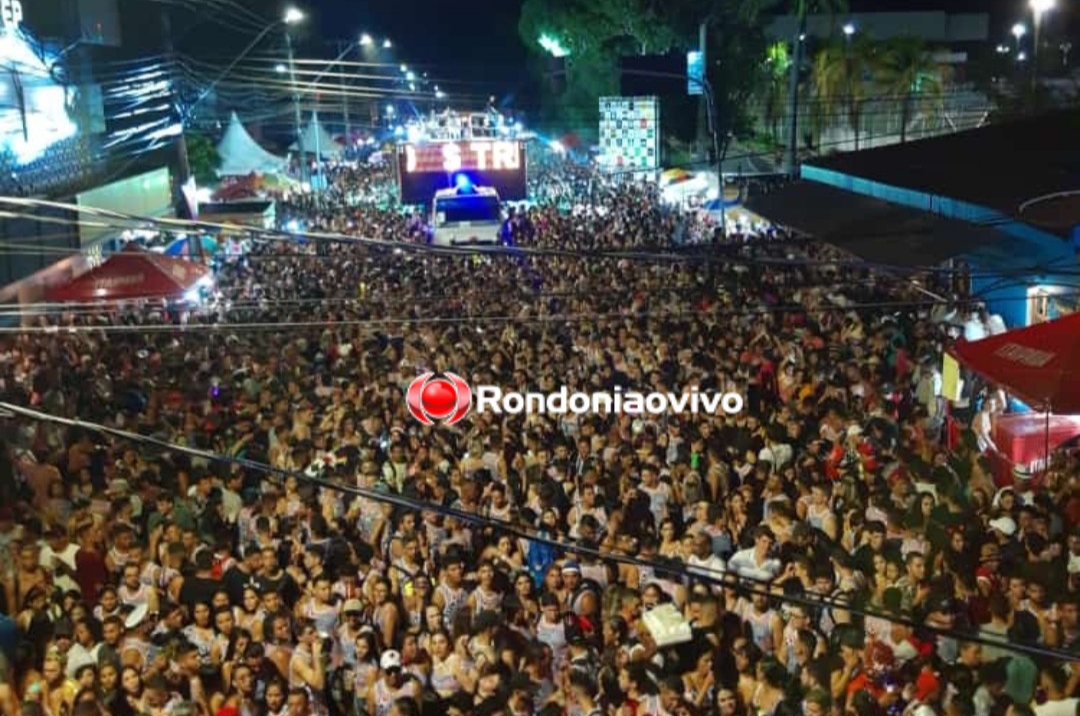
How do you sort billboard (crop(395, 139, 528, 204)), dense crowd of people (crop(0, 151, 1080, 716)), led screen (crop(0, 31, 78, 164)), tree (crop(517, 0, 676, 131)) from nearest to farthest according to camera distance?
dense crowd of people (crop(0, 151, 1080, 716))
led screen (crop(0, 31, 78, 164))
billboard (crop(395, 139, 528, 204))
tree (crop(517, 0, 676, 131))

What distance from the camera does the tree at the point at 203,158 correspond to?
33.4 metres

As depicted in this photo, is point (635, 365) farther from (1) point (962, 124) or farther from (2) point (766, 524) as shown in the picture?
(1) point (962, 124)

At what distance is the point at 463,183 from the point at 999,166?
46.5ft

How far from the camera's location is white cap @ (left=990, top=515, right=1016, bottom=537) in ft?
21.3

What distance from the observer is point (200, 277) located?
12.5 meters

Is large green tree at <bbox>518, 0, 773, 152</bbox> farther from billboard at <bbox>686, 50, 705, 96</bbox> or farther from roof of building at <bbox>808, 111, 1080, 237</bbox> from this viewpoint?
roof of building at <bbox>808, 111, 1080, 237</bbox>

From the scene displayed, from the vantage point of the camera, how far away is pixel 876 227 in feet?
40.1

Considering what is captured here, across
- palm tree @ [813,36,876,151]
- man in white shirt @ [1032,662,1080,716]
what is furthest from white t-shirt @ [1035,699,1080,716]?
palm tree @ [813,36,876,151]

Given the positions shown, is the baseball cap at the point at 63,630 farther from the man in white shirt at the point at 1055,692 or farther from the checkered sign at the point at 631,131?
the checkered sign at the point at 631,131

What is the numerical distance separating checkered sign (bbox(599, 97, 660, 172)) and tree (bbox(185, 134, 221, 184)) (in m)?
11.2

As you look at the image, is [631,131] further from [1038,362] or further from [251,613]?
[251,613]

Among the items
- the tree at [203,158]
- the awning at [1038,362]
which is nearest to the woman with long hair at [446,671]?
the awning at [1038,362]

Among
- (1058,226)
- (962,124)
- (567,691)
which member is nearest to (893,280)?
(1058,226)

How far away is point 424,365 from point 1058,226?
603 cm
